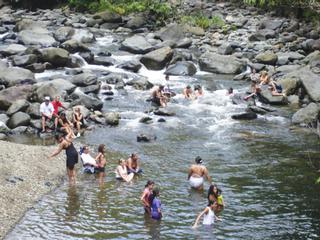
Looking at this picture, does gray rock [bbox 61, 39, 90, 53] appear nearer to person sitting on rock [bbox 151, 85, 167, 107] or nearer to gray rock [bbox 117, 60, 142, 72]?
gray rock [bbox 117, 60, 142, 72]

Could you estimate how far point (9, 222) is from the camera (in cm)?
1509

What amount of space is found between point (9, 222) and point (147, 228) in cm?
387

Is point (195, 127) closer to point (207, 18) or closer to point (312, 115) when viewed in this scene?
point (312, 115)

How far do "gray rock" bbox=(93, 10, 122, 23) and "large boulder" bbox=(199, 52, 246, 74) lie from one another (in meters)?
15.3

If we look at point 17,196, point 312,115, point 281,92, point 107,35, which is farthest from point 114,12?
point 17,196

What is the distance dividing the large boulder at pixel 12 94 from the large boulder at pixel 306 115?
540 inches

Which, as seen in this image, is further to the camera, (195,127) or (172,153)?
(195,127)

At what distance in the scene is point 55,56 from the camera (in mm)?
34344

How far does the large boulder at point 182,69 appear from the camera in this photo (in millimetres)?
35922

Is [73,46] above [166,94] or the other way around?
above

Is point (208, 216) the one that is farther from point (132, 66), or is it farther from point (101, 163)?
point (132, 66)

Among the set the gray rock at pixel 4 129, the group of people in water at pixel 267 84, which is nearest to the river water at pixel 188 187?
the group of people in water at pixel 267 84

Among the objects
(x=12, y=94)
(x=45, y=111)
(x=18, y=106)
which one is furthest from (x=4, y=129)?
(x=12, y=94)

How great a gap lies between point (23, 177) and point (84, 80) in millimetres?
13498
